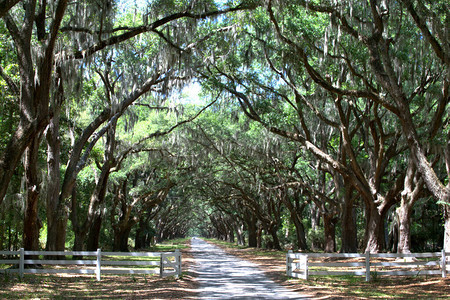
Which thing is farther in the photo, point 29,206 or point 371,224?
point 371,224

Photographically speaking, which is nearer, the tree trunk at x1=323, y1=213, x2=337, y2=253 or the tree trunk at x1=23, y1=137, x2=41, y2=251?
the tree trunk at x1=23, y1=137, x2=41, y2=251

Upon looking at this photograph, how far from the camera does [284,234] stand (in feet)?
152

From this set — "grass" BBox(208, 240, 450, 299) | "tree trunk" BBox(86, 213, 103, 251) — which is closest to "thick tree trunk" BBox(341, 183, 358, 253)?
"grass" BBox(208, 240, 450, 299)

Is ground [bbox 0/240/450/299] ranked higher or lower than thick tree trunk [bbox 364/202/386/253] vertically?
lower

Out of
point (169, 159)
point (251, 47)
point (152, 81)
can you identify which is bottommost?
point (169, 159)

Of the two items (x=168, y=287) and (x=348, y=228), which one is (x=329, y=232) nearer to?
(x=348, y=228)

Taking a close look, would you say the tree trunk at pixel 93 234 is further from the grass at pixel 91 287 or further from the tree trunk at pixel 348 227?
the tree trunk at pixel 348 227

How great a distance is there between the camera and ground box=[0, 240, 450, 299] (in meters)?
9.16

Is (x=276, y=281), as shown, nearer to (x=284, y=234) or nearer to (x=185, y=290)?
(x=185, y=290)

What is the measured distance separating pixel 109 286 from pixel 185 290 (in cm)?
184

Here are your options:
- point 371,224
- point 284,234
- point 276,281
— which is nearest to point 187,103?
point 371,224

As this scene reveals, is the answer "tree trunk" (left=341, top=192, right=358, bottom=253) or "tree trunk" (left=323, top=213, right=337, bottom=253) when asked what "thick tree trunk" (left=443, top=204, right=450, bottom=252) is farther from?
"tree trunk" (left=323, top=213, right=337, bottom=253)

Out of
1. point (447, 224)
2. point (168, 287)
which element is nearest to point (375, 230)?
point (447, 224)

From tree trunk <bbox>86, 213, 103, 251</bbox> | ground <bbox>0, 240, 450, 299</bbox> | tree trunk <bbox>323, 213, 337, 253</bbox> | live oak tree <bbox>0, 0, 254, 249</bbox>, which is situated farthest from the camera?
tree trunk <bbox>323, 213, 337, 253</bbox>
